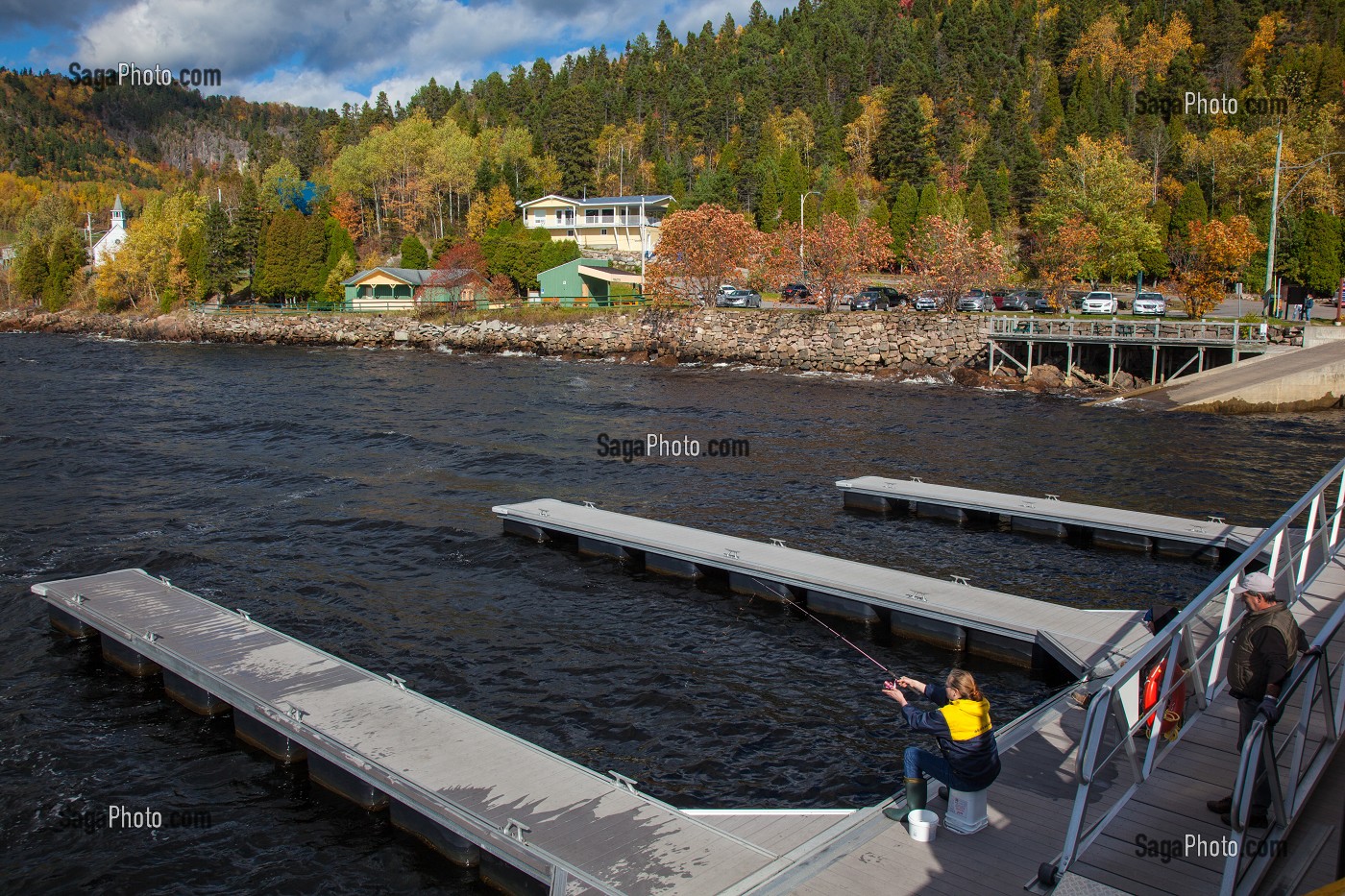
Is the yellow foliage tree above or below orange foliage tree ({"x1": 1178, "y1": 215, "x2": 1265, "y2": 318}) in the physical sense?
above

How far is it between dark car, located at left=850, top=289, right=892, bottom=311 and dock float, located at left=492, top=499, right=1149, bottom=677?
1872 inches

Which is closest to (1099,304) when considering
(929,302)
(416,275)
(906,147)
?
(929,302)

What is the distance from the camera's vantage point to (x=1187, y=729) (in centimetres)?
928

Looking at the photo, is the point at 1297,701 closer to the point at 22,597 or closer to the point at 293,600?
the point at 293,600

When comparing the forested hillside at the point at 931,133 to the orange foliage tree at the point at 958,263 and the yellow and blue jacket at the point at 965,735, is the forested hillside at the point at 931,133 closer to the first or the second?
the orange foliage tree at the point at 958,263

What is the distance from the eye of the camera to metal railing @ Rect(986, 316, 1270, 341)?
4253 centimetres

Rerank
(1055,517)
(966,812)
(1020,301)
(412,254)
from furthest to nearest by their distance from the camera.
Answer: (412,254) < (1020,301) < (1055,517) < (966,812)

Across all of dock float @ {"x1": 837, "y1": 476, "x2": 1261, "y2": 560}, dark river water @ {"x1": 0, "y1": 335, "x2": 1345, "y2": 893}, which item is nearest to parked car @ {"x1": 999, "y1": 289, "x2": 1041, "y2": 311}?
dark river water @ {"x1": 0, "y1": 335, "x2": 1345, "y2": 893}

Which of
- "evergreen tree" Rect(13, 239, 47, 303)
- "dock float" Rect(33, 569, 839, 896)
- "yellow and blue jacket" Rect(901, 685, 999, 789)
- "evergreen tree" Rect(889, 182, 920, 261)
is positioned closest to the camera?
"yellow and blue jacket" Rect(901, 685, 999, 789)

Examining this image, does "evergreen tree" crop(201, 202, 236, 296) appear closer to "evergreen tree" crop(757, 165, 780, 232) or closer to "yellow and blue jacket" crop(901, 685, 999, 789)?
"evergreen tree" crop(757, 165, 780, 232)

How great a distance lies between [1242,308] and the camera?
63531mm

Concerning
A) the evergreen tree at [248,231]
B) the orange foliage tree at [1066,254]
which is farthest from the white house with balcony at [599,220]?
the orange foliage tree at [1066,254]

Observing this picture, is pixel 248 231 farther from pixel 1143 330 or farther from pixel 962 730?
pixel 962 730

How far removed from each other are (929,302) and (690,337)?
16793 millimetres
